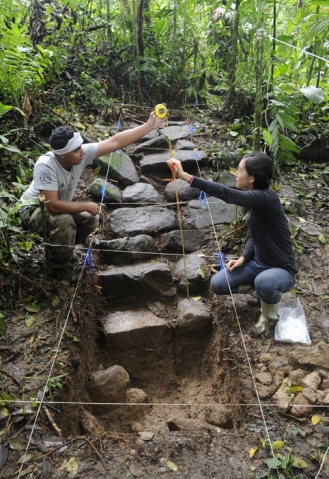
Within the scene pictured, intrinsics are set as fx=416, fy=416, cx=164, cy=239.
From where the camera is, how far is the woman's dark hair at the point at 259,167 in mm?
2924

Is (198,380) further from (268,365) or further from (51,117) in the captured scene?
(51,117)

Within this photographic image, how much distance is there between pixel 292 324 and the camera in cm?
318

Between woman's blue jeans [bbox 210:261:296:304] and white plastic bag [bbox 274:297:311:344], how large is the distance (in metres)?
0.24

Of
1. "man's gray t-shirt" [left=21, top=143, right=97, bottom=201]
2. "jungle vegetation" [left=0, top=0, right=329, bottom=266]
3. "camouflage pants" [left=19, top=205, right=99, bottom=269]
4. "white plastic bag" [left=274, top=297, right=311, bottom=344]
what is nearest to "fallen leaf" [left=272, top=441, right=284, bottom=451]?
"white plastic bag" [left=274, top=297, right=311, bottom=344]

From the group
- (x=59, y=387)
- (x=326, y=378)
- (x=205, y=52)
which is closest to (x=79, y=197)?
(x=59, y=387)

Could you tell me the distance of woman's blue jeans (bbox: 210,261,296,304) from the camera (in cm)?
298

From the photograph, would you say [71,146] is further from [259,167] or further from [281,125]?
[281,125]

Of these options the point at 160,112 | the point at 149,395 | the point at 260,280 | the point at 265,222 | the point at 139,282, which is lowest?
the point at 149,395

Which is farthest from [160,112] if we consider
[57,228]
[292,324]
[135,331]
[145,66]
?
[145,66]

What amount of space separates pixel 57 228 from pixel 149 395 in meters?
1.54

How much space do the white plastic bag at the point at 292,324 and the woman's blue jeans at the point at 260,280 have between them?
0.80 feet

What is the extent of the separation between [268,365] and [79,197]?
9.70 feet

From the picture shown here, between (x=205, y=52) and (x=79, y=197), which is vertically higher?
(x=205, y=52)

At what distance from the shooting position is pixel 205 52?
847 cm
